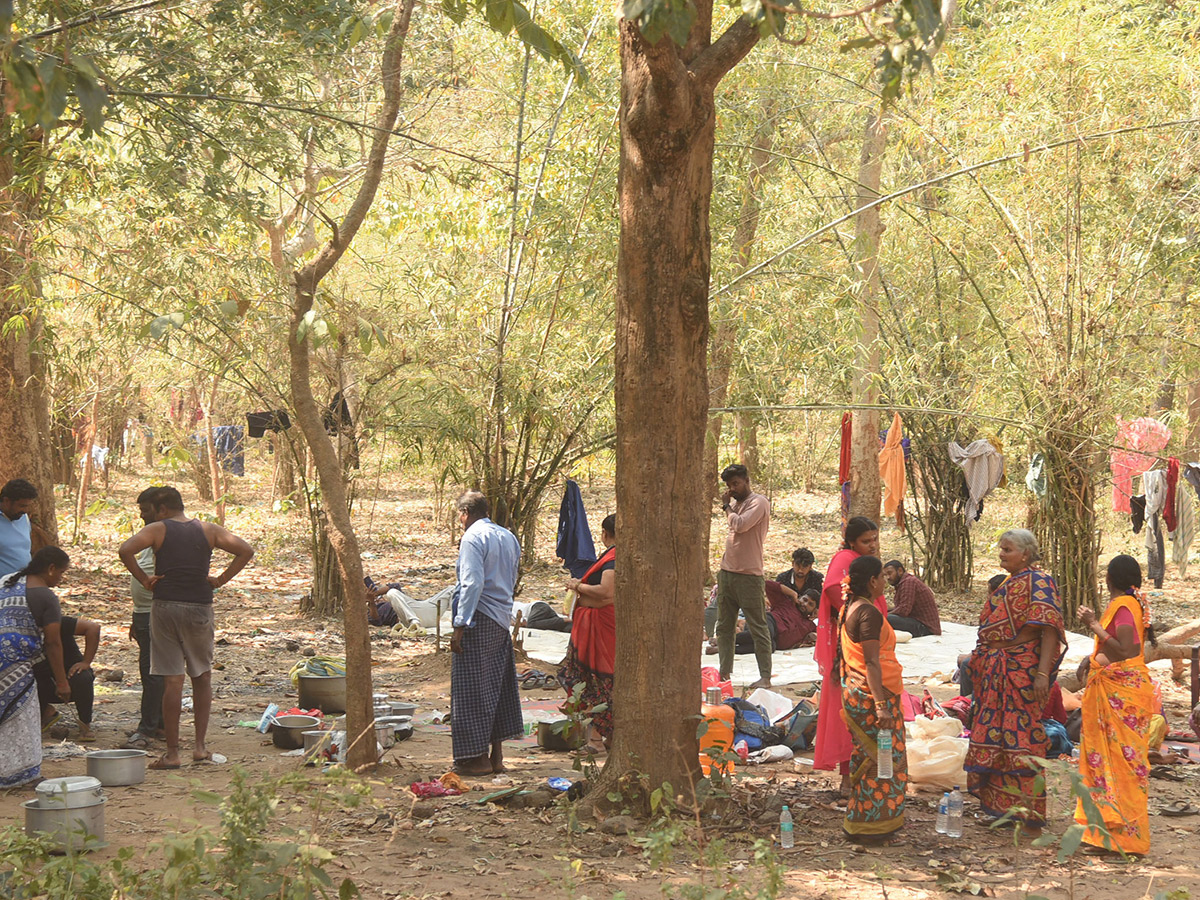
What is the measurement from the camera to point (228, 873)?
2.93 m

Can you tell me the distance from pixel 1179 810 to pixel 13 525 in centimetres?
589

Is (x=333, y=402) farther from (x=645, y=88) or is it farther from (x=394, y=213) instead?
(x=645, y=88)

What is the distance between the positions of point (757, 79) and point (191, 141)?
211 inches

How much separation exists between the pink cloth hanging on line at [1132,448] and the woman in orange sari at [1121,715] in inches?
213

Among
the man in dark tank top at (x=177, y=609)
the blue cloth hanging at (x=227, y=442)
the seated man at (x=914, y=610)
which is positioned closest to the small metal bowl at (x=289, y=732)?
the man in dark tank top at (x=177, y=609)

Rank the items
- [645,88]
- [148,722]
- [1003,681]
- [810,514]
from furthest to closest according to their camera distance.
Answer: [810,514], [148,722], [1003,681], [645,88]

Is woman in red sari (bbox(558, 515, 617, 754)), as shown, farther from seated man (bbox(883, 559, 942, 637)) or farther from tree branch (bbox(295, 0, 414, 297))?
seated man (bbox(883, 559, 942, 637))

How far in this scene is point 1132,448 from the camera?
10008 millimetres

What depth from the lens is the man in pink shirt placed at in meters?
7.37

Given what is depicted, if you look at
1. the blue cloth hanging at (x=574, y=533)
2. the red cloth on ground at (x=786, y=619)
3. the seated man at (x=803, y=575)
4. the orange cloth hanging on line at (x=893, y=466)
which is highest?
the orange cloth hanging on line at (x=893, y=466)

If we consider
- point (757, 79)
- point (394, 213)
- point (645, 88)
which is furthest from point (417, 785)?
point (394, 213)

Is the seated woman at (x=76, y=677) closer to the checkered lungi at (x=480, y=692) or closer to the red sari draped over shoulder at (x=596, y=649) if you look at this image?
the checkered lungi at (x=480, y=692)

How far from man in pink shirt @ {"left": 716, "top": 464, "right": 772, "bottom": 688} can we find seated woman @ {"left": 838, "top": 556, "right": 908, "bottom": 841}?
8.49 ft

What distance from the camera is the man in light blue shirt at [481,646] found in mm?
5402
